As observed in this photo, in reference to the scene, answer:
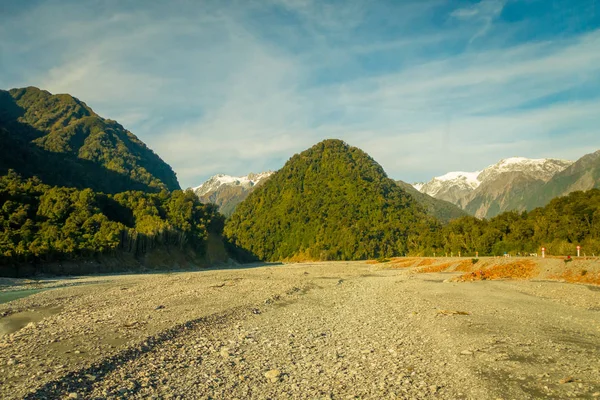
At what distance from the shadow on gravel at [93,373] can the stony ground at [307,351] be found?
0.11 ft

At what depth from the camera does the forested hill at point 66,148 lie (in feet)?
319

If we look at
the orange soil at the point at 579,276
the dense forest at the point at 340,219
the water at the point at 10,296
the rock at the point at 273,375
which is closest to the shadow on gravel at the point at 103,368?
the rock at the point at 273,375

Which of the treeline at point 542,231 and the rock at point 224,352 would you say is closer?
the rock at point 224,352

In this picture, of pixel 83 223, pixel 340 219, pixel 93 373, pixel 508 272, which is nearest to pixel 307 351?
pixel 93 373

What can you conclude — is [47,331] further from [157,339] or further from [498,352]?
[498,352]

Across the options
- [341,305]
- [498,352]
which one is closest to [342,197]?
[341,305]

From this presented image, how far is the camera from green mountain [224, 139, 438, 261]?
134 m

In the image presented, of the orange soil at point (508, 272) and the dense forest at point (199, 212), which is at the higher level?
the dense forest at point (199, 212)

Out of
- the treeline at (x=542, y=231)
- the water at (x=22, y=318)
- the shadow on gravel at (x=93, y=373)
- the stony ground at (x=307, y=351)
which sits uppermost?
the treeline at (x=542, y=231)

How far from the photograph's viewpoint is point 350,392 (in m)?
8.00

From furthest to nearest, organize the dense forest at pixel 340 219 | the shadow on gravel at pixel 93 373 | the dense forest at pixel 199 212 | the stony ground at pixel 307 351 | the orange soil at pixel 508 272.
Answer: the dense forest at pixel 340 219 < the dense forest at pixel 199 212 < the orange soil at pixel 508 272 < the stony ground at pixel 307 351 < the shadow on gravel at pixel 93 373

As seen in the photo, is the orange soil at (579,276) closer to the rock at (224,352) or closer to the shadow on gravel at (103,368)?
the shadow on gravel at (103,368)

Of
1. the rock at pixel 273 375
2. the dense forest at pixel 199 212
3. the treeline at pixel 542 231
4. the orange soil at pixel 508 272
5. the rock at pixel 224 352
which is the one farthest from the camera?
the dense forest at pixel 199 212

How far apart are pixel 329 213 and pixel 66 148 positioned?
340ft
